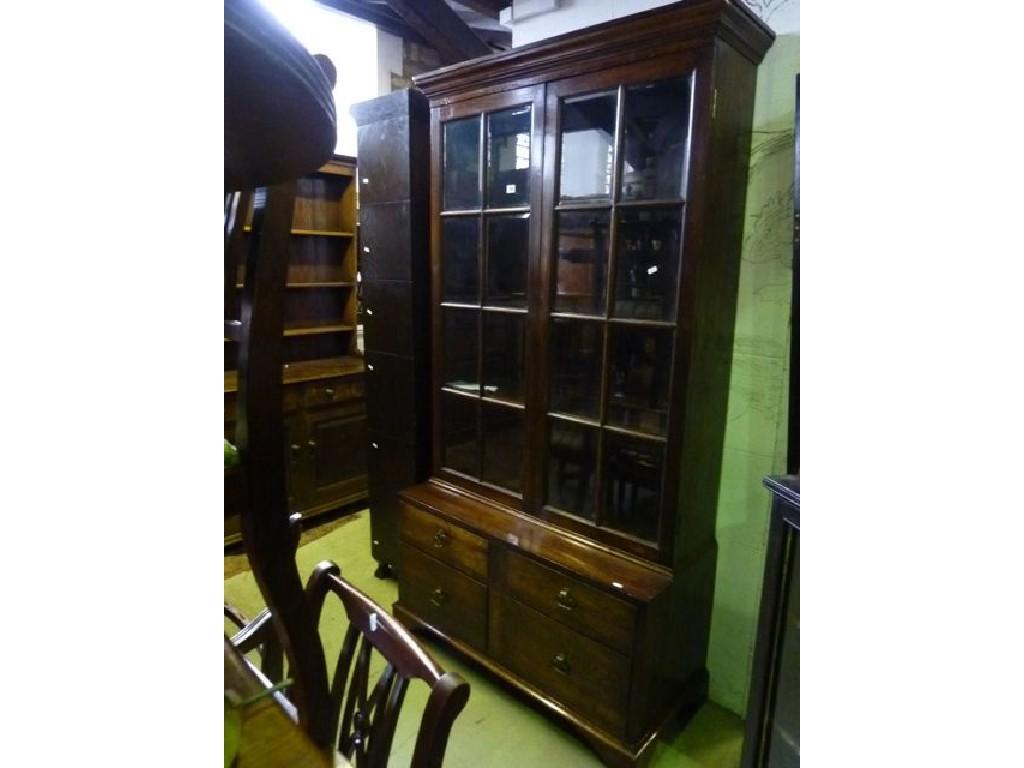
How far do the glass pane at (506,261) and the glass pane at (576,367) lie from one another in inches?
7.4

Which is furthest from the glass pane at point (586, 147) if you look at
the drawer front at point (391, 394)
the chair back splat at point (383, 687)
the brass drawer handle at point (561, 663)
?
the brass drawer handle at point (561, 663)

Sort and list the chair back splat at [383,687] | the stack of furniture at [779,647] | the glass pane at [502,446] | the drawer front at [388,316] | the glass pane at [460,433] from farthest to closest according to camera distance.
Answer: the drawer front at [388,316] < the glass pane at [460,433] < the glass pane at [502,446] < the stack of furniture at [779,647] < the chair back splat at [383,687]

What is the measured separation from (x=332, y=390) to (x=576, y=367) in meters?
1.54

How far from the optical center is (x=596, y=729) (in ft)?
5.05

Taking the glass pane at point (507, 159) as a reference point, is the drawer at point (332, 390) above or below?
below

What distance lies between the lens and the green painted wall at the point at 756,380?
1.43m

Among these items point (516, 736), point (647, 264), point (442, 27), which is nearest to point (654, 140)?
point (647, 264)

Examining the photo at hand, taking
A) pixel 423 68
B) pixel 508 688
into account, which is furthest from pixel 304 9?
pixel 508 688

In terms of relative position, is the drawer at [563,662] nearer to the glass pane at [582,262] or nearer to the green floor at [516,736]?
the green floor at [516,736]

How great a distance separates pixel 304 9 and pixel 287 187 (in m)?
2.75

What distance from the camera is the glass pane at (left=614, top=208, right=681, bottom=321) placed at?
1.44 metres
